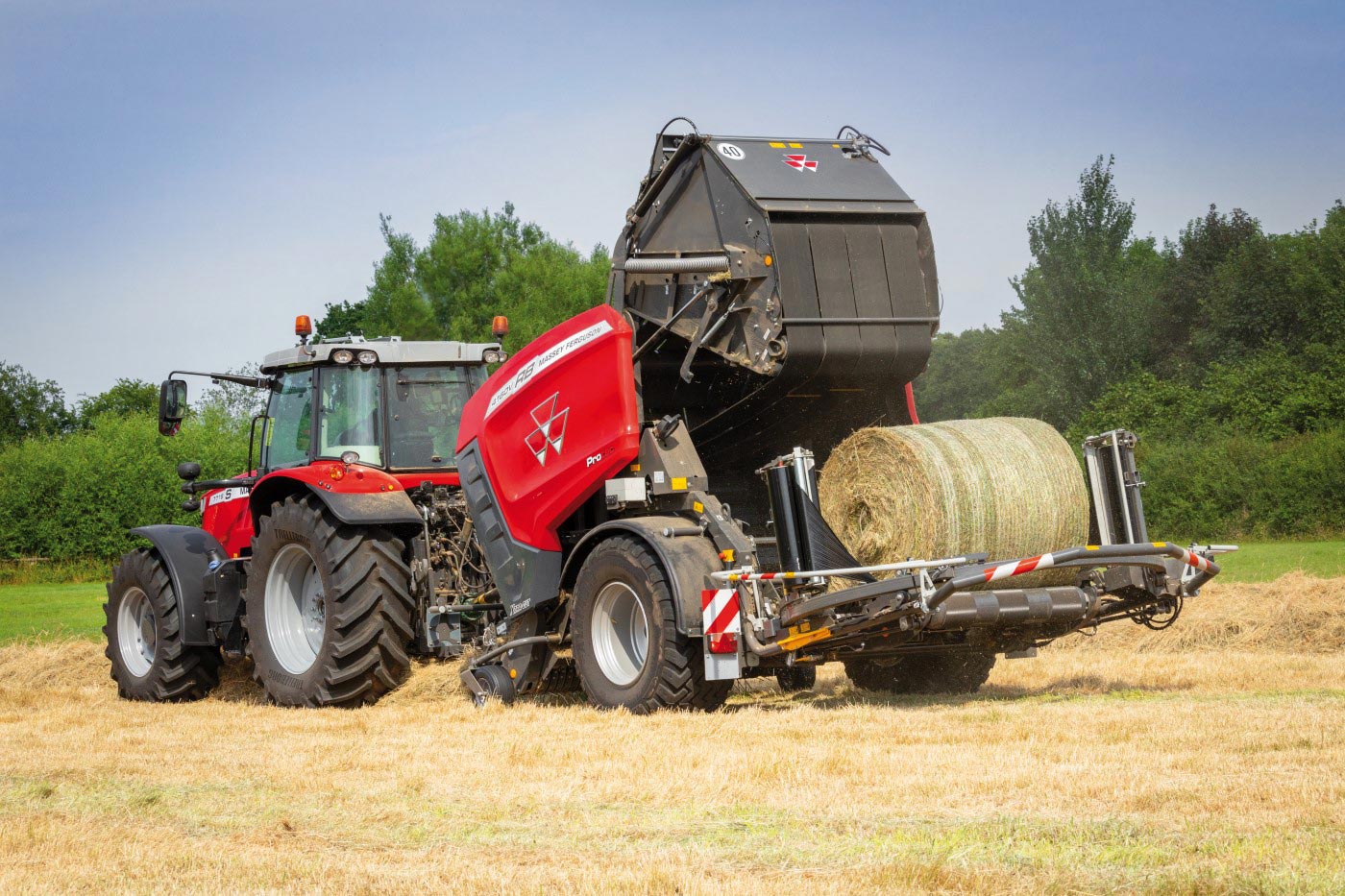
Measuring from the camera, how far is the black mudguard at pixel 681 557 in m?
7.79

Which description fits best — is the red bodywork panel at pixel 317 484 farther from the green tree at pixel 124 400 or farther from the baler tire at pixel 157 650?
the green tree at pixel 124 400

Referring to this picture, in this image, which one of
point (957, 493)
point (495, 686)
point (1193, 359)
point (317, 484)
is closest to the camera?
point (957, 493)

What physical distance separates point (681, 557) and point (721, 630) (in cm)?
47

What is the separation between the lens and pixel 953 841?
4391mm

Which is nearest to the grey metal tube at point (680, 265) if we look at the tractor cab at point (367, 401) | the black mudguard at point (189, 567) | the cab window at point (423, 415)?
the tractor cab at point (367, 401)

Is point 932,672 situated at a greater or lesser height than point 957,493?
lesser

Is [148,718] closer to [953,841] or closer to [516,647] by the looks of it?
[516,647]

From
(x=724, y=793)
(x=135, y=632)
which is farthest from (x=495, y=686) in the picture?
(x=135, y=632)

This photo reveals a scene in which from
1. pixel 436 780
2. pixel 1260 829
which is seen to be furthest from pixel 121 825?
pixel 1260 829

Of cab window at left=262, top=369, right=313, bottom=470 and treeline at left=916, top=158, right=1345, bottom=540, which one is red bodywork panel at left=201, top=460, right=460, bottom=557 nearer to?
cab window at left=262, top=369, right=313, bottom=470

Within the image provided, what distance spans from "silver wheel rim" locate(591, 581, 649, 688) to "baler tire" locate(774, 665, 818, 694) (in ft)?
4.12

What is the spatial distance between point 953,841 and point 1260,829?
0.93 m

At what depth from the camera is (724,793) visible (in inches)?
213

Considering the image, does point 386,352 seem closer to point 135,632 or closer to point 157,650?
point 157,650
